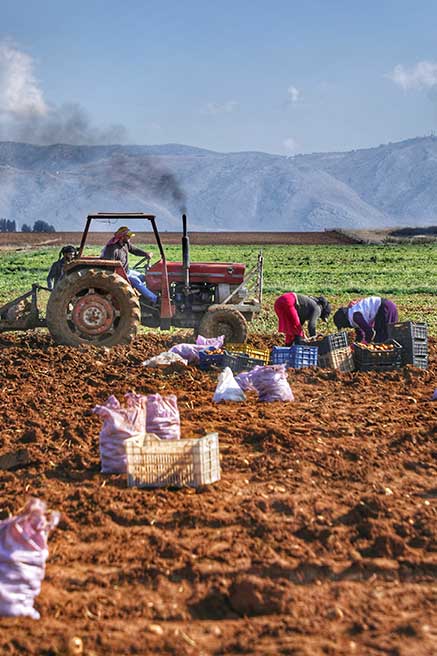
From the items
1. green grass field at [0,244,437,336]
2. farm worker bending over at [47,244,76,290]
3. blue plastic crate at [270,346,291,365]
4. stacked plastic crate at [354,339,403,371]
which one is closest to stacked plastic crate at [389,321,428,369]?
stacked plastic crate at [354,339,403,371]

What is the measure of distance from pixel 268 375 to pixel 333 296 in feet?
42.9

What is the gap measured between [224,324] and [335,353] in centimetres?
252

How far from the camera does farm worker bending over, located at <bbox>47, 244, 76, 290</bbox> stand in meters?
12.2

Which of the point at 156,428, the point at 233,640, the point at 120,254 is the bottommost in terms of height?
the point at 233,640

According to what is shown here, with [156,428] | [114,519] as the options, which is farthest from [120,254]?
[114,519]

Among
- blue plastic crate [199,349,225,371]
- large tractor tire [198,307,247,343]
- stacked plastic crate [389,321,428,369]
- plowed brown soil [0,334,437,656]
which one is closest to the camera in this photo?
plowed brown soil [0,334,437,656]

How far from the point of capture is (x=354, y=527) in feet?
17.7

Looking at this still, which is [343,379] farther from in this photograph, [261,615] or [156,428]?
[261,615]

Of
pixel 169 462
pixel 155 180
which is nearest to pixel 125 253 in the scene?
pixel 169 462

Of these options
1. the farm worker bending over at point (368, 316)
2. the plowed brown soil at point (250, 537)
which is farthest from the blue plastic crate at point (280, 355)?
the plowed brown soil at point (250, 537)

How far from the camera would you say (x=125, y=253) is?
A: 40.8ft

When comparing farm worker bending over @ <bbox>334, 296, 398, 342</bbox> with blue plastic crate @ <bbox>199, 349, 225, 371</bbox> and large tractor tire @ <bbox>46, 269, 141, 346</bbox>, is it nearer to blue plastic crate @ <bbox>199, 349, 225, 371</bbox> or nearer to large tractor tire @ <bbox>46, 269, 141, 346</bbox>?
blue plastic crate @ <bbox>199, 349, 225, 371</bbox>

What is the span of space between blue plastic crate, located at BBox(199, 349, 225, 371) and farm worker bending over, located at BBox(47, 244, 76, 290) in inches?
106

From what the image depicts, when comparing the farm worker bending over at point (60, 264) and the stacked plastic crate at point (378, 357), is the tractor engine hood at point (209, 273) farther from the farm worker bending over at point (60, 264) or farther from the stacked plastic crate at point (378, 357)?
the stacked plastic crate at point (378, 357)
